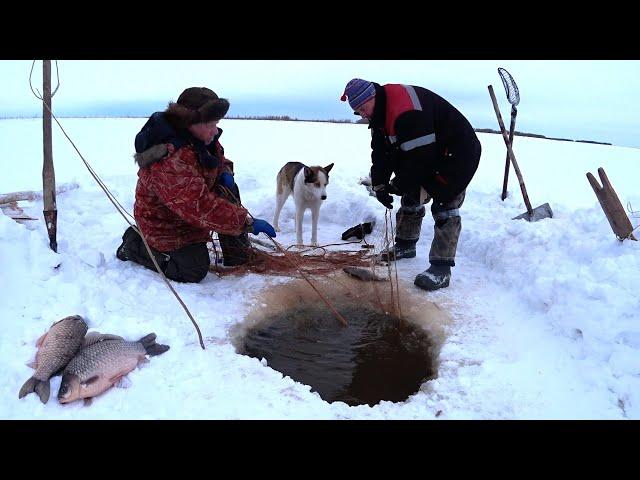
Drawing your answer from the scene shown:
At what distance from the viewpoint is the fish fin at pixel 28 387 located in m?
2.47

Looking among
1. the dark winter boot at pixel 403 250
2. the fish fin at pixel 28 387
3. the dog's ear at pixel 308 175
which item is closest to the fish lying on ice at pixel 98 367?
the fish fin at pixel 28 387

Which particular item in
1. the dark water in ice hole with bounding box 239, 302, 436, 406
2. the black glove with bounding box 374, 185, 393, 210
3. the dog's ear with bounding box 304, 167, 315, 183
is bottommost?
the dark water in ice hole with bounding box 239, 302, 436, 406

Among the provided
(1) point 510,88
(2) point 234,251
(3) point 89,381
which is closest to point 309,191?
(2) point 234,251

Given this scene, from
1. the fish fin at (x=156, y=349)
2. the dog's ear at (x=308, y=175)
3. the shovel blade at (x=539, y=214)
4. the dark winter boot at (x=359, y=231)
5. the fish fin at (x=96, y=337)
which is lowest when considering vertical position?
the dark winter boot at (x=359, y=231)

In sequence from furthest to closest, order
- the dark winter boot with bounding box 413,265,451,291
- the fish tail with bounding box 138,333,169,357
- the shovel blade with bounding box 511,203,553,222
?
the shovel blade with bounding box 511,203,553,222, the dark winter boot with bounding box 413,265,451,291, the fish tail with bounding box 138,333,169,357

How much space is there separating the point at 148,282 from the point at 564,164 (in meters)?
10.9

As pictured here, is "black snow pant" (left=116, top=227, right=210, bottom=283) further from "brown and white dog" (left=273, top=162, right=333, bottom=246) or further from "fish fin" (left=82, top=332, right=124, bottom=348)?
"brown and white dog" (left=273, top=162, right=333, bottom=246)

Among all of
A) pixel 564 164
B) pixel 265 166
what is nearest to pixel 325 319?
pixel 265 166

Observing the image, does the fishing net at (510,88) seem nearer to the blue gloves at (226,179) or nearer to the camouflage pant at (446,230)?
the camouflage pant at (446,230)

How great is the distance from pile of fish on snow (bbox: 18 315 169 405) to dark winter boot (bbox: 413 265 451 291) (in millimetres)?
2408

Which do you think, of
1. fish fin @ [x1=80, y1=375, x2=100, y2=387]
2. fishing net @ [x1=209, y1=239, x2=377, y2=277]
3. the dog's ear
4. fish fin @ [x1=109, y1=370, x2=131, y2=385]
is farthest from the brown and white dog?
fish fin @ [x1=80, y1=375, x2=100, y2=387]

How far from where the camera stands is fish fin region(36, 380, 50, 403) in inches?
96.5

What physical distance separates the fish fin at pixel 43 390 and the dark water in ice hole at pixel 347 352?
52.8 inches

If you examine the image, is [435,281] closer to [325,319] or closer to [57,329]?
[325,319]
